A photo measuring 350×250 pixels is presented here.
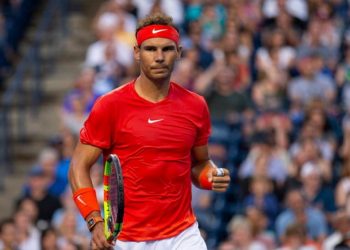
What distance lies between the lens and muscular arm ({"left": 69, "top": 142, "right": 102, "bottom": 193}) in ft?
25.0

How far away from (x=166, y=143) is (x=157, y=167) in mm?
156

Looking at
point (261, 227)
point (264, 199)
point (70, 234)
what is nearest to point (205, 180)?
point (261, 227)

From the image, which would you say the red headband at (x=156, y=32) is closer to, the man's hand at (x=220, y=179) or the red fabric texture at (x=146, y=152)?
the red fabric texture at (x=146, y=152)

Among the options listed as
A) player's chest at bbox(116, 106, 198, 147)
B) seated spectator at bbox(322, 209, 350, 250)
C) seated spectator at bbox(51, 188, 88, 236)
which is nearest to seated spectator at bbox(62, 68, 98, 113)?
seated spectator at bbox(51, 188, 88, 236)

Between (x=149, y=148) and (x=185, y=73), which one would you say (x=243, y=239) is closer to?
(x=185, y=73)

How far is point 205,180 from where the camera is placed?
7914mm

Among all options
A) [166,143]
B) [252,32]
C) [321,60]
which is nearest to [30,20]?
[252,32]

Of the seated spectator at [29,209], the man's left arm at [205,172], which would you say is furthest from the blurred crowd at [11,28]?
the man's left arm at [205,172]

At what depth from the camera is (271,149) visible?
45.0 ft

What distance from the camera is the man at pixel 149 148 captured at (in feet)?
25.0

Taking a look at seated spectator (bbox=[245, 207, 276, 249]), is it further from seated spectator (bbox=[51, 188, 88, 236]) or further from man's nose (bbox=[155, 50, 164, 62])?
man's nose (bbox=[155, 50, 164, 62])

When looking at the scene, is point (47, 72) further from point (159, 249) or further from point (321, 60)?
point (159, 249)

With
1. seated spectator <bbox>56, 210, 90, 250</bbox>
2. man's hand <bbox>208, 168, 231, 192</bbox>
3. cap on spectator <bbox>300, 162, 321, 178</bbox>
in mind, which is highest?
man's hand <bbox>208, 168, 231, 192</bbox>

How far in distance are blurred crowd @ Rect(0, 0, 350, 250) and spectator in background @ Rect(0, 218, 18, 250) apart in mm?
18
